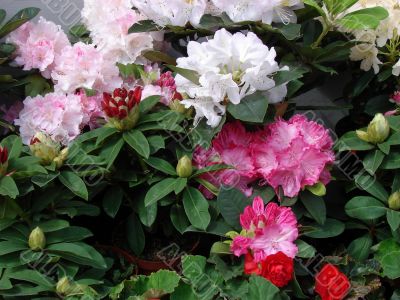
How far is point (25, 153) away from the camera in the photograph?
1.47 metres

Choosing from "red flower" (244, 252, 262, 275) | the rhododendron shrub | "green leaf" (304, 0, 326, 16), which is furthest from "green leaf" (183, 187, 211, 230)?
"green leaf" (304, 0, 326, 16)

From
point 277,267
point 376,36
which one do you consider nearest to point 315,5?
point 376,36

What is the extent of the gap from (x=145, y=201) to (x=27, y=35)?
67 cm

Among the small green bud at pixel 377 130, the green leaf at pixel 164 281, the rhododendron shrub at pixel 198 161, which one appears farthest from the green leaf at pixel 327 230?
the green leaf at pixel 164 281

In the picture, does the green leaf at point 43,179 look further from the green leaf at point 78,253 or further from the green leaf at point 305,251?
the green leaf at point 305,251

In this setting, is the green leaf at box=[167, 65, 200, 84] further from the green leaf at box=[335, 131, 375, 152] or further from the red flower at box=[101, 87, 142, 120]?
the green leaf at box=[335, 131, 375, 152]

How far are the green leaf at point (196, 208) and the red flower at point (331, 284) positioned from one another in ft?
0.93

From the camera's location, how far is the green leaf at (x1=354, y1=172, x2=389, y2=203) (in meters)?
1.50

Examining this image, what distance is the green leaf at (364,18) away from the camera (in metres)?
1.52

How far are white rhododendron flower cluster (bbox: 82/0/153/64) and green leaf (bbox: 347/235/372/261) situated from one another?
74cm

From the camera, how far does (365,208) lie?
1488 millimetres

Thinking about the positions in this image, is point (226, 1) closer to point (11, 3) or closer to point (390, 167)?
→ point (390, 167)

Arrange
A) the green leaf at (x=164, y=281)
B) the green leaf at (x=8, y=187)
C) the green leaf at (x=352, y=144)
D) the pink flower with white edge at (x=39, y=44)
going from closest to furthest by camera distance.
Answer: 1. the green leaf at (x=8, y=187)
2. the green leaf at (x=164, y=281)
3. the green leaf at (x=352, y=144)
4. the pink flower with white edge at (x=39, y=44)

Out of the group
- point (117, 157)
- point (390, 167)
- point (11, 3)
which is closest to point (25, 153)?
point (117, 157)
